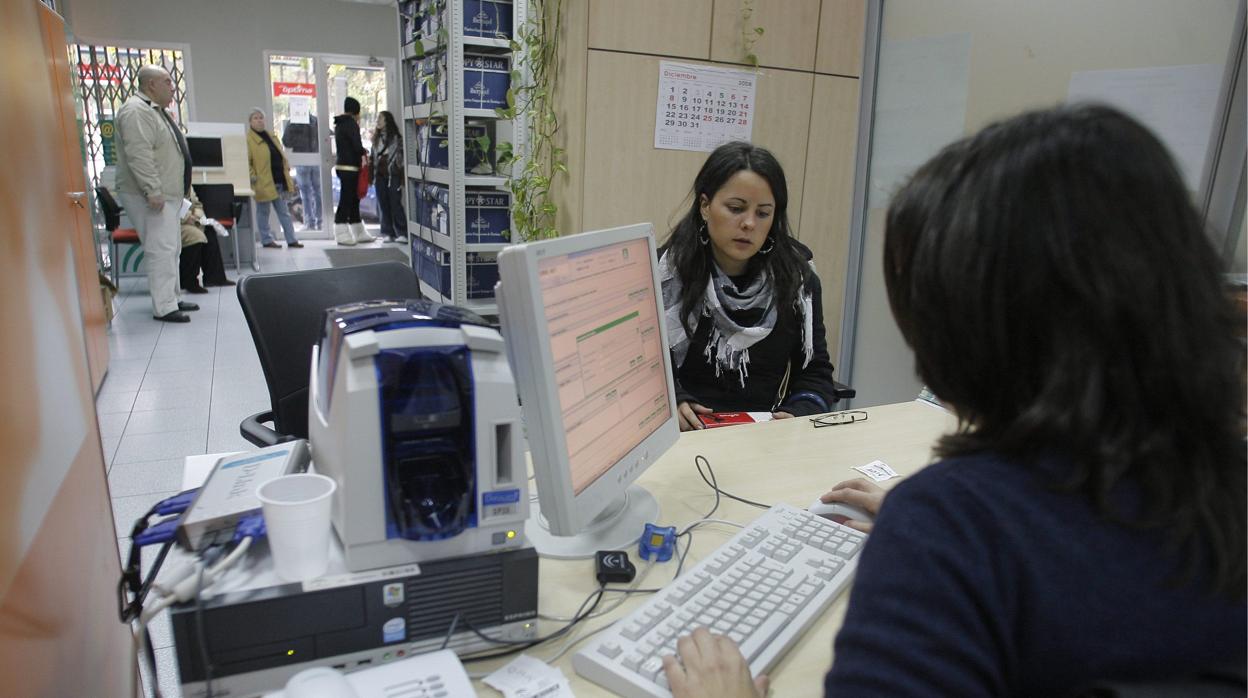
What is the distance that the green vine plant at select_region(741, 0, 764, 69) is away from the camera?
286cm

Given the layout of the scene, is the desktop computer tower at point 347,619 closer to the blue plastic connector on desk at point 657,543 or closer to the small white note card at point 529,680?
the small white note card at point 529,680

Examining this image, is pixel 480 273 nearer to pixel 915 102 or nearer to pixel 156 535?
pixel 915 102

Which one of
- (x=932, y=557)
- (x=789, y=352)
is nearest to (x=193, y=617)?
(x=932, y=557)

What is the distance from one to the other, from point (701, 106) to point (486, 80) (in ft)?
3.59

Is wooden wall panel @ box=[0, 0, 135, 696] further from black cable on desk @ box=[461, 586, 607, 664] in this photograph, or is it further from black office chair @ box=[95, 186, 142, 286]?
black office chair @ box=[95, 186, 142, 286]

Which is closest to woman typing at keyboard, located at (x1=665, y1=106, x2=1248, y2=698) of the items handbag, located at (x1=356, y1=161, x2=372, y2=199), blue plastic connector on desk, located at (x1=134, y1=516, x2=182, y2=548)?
blue plastic connector on desk, located at (x1=134, y1=516, x2=182, y2=548)

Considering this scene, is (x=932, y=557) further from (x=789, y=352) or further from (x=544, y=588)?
(x=789, y=352)

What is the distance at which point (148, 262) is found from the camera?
16.6ft

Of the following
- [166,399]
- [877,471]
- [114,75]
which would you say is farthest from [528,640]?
[114,75]

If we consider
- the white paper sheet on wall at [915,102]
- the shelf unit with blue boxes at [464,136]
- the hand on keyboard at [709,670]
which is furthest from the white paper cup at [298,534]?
the shelf unit with blue boxes at [464,136]

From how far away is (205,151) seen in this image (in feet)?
22.6

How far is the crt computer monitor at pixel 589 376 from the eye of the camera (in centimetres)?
96

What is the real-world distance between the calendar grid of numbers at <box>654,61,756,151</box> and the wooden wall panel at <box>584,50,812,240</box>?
3 cm

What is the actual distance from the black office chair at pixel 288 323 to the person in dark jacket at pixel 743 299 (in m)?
0.84
